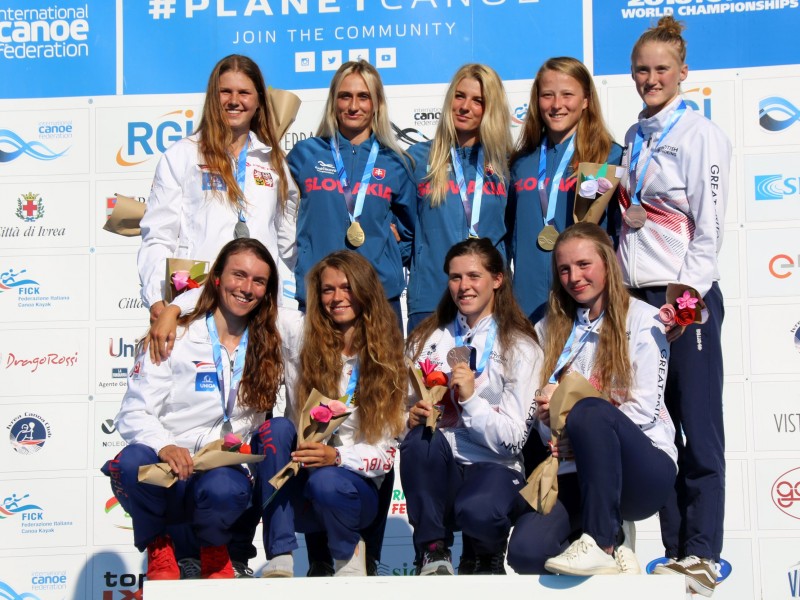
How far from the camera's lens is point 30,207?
5.41 m

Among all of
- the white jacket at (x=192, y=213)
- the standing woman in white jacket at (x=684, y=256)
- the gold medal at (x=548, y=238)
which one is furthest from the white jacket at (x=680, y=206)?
the white jacket at (x=192, y=213)

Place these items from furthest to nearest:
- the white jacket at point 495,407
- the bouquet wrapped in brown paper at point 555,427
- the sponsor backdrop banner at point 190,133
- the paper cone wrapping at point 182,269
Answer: the sponsor backdrop banner at point 190,133 → the paper cone wrapping at point 182,269 → the white jacket at point 495,407 → the bouquet wrapped in brown paper at point 555,427

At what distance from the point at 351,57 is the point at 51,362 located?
208 centimetres

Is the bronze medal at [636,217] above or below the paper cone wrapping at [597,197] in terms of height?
below

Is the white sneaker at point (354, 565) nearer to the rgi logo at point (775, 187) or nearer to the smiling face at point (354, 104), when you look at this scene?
the smiling face at point (354, 104)

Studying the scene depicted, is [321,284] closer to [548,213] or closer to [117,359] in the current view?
[548,213]

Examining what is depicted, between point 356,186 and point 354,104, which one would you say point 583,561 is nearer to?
point 356,186

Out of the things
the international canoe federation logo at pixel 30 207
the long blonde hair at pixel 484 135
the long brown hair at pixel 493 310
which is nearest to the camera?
the long brown hair at pixel 493 310

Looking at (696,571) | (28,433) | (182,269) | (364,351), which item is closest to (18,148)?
(28,433)

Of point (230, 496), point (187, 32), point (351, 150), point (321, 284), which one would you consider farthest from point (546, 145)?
point (187, 32)

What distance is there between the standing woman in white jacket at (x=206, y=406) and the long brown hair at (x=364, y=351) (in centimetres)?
14

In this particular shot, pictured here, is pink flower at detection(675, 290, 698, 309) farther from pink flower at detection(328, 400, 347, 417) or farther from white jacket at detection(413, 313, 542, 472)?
pink flower at detection(328, 400, 347, 417)

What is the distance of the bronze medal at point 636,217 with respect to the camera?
370 centimetres

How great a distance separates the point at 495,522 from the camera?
11.0ft
